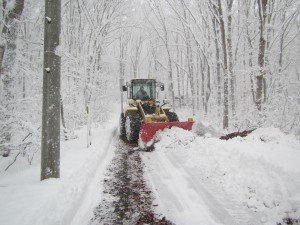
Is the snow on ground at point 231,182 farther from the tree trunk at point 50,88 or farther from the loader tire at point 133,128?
the loader tire at point 133,128

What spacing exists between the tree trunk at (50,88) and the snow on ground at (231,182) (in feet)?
6.64

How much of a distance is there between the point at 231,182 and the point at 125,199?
2023 mm

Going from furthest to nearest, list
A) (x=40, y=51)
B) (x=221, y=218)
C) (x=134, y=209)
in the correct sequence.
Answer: (x=40, y=51) < (x=134, y=209) < (x=221, y=218)

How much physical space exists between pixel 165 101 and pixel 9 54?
709 centimetres

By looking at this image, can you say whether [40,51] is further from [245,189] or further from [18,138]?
[245,189]

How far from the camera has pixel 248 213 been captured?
3.63 m

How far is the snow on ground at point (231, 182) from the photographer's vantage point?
3535 millimetres

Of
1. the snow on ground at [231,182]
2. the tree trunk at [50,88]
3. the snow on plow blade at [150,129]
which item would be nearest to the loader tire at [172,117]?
the snow on plow blade at [150,129]

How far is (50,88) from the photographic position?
425 centimetres

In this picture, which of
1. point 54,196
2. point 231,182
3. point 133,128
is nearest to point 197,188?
point 231,182

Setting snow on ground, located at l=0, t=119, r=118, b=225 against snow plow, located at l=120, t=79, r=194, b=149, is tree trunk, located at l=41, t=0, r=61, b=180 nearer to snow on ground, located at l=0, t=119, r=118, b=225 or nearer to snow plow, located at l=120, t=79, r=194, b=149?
snow on ground, located at l=0, t=119, r=118, b=225

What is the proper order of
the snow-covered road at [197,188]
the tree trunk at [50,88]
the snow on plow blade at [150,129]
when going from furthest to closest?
the snow on plow blade at [150,129] → the tree trunk at [50,88] → the snow-covered road at [197,188]

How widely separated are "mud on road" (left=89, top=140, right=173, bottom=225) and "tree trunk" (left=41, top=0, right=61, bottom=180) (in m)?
1.21

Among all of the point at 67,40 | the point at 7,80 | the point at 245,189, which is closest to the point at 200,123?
the point at 245,189
